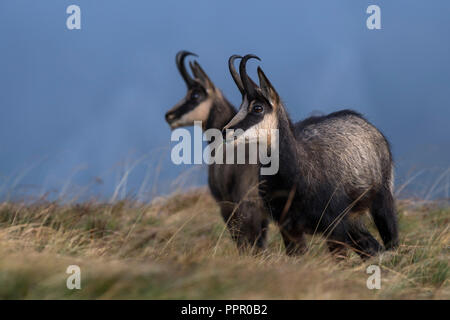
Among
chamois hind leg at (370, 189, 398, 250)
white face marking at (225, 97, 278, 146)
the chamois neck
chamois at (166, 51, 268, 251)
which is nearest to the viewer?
white face marking at (225, 97, 278, 146)

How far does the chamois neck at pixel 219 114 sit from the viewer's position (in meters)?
7.80

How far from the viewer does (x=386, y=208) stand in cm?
636

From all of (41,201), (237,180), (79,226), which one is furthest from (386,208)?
(41,201)

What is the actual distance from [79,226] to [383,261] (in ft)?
13.5

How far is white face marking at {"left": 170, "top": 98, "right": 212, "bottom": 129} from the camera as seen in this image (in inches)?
308

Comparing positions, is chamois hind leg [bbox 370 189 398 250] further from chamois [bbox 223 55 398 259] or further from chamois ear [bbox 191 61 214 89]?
chamois ear [bbox 191 61 214 89]

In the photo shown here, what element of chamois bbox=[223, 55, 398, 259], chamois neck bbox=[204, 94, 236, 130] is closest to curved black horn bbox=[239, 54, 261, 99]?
chamois bbox=[223, 55, 398, 259]

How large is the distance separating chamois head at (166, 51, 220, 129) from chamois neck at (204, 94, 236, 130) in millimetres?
67

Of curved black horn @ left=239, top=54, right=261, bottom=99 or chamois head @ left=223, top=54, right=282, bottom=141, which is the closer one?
chamois head @ left=223, top=54, right=282, bottom=141

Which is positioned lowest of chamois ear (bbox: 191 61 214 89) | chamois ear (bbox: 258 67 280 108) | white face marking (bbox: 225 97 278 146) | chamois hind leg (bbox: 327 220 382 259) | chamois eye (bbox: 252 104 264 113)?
chamois hind leg (bbox: 327 220 382 259)

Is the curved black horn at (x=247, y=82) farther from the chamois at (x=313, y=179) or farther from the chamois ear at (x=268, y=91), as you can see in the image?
the chamois ear at (x=268, y=91)

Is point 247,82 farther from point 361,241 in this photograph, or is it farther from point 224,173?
point 361,241

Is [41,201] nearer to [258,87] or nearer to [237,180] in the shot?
[237,180]

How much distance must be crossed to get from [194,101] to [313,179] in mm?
2915
